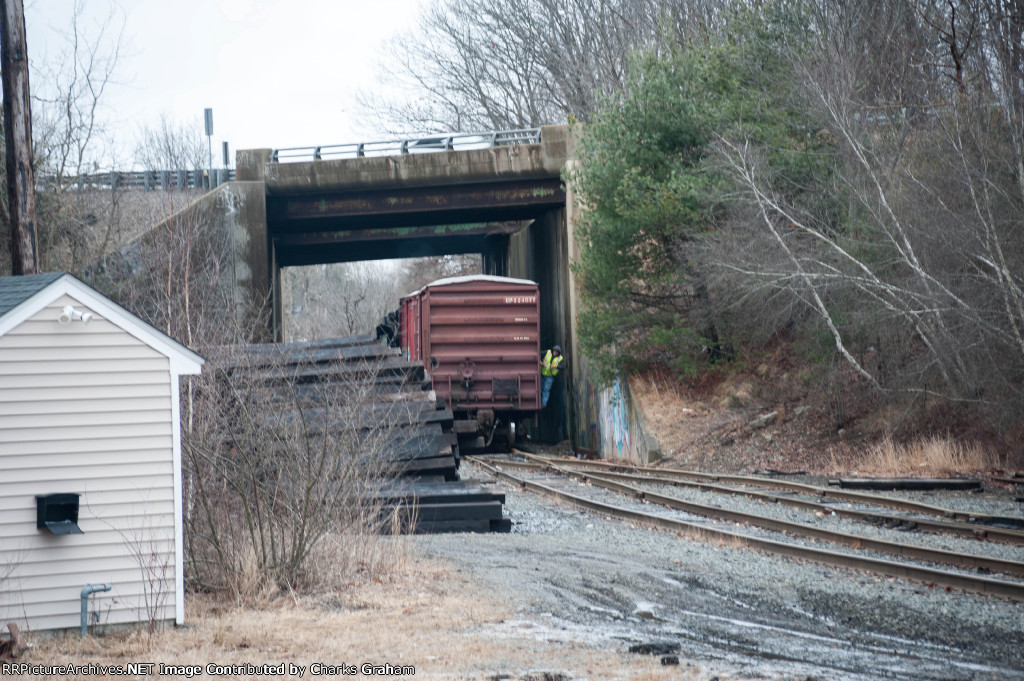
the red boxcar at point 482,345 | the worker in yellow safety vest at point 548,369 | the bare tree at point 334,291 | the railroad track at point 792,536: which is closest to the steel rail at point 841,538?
the railroad track at point 792,536

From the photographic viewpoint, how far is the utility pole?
38.8 ft

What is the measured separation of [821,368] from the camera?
70.3 ft

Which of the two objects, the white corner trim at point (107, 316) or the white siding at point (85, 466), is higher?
the white corner trim at point (107, 316)

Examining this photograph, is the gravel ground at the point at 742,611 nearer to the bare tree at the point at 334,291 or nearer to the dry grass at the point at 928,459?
the dry grass at the point at 928,459

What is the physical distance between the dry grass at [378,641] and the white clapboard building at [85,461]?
1.11 ft

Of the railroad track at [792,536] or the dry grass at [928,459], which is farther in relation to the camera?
the dry grass at [928,459]

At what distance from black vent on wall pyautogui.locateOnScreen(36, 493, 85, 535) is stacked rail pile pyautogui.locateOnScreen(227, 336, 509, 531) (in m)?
2.71

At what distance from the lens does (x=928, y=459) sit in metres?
17.3

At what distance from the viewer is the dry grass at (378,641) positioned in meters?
6.58

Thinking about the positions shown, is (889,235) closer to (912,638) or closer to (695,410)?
(695,410)

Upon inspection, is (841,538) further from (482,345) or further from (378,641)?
(482,345)

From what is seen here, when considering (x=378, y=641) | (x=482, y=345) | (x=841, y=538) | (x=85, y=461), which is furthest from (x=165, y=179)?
(x=378, y=641)

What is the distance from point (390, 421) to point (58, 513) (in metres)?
5.57

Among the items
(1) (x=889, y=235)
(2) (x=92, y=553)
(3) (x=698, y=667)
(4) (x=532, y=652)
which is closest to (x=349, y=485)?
(2) (x=92, y=553)
